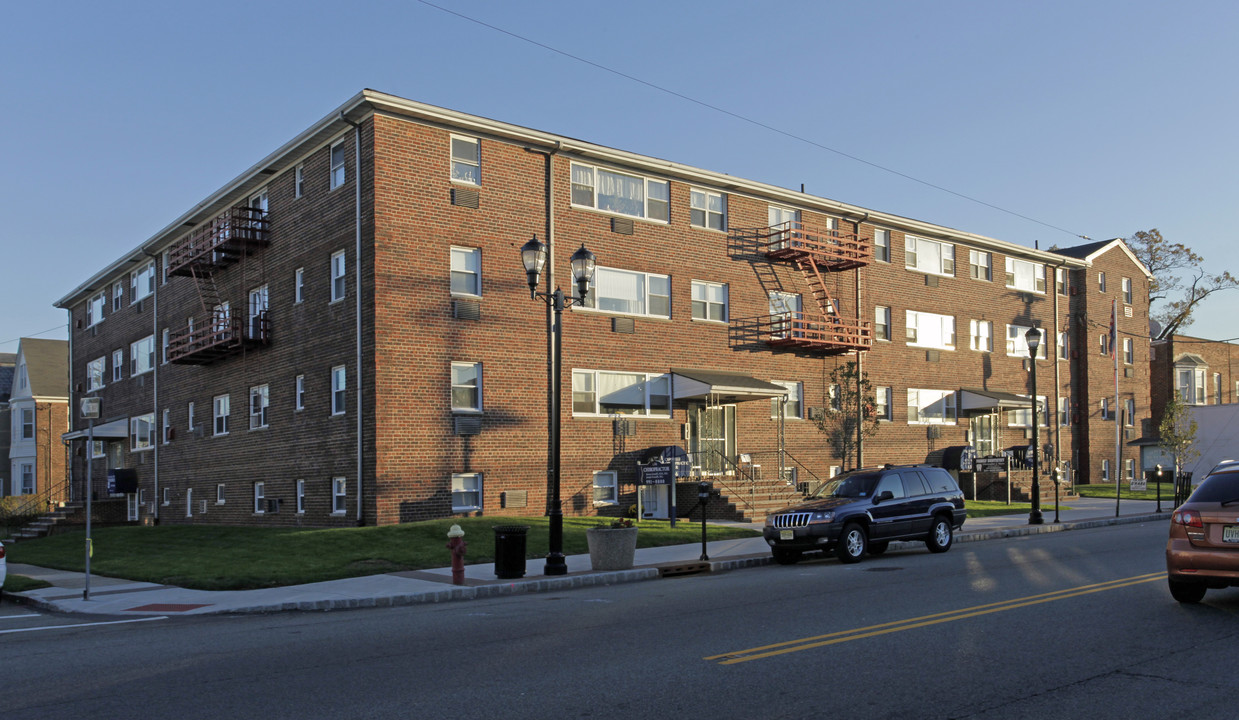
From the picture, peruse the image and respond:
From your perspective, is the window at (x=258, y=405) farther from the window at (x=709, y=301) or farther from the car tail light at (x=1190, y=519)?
the car tail light at (x=1190, y=519)

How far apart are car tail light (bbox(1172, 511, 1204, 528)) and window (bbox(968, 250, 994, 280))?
31239mm

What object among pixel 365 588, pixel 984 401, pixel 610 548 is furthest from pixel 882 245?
pixel 365 588

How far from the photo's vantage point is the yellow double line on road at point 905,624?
894 centimetres

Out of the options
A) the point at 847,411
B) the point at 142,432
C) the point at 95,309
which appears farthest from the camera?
the point at 95,309

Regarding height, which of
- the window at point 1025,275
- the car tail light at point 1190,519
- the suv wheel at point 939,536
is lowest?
the suv wheel at point 939,536

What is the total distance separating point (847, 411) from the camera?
34.0 meters

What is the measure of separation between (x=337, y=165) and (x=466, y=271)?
4527 mm

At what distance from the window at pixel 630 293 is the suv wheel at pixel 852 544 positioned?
12246 mm

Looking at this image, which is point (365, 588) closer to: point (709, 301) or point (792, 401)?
point (709, 301)

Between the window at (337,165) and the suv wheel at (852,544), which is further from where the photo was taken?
the window at (337,165)

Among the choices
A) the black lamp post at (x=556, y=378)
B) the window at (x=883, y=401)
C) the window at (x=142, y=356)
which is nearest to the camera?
the black lamp post at (x=556, y=378)

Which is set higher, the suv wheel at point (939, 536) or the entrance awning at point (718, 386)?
the entrance awning at point (718, 386)

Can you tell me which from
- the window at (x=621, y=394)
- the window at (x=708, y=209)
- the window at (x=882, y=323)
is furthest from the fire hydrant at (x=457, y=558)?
the window at (x=882, y=323)

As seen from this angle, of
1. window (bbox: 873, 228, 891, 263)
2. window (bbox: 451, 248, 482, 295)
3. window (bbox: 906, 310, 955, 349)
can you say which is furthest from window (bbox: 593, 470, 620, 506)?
window (bbox: 906, 310, 955, 349)
